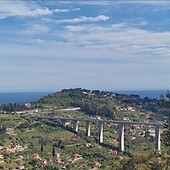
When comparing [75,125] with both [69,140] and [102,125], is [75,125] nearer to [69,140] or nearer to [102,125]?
[102,125]

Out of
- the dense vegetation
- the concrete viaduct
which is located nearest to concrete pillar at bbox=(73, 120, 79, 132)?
the concrete viaduct

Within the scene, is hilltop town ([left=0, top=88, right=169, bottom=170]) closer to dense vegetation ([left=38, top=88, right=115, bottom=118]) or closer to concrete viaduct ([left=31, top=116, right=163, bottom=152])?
dense vegetation ([left=38, top=88, right=115, bottom=118])

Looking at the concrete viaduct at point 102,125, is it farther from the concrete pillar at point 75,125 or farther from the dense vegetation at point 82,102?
the dense vegetation at point 82,102

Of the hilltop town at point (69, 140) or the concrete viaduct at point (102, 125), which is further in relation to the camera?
the concrete viaduct at point (102, 125)

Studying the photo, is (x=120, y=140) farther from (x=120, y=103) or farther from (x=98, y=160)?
(x=120, y=103)

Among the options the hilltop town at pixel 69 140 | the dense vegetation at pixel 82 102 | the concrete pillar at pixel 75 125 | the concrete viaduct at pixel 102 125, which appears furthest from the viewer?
the dense vegetation at pixel 82 102

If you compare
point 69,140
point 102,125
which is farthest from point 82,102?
point 69,140

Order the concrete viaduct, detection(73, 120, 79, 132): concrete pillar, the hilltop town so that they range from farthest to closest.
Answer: detection(73, 120, 79, 132): concrete pillar < the concrete viaduct < the hilltop town

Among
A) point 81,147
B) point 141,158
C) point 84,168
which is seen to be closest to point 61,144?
point 81,147

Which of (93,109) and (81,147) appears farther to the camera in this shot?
(93,109)

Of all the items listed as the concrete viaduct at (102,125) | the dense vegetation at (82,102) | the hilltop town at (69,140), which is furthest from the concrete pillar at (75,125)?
the dense vegetation at (82,102)

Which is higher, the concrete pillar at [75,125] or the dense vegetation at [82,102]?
the dense vegetation at [82,102]
